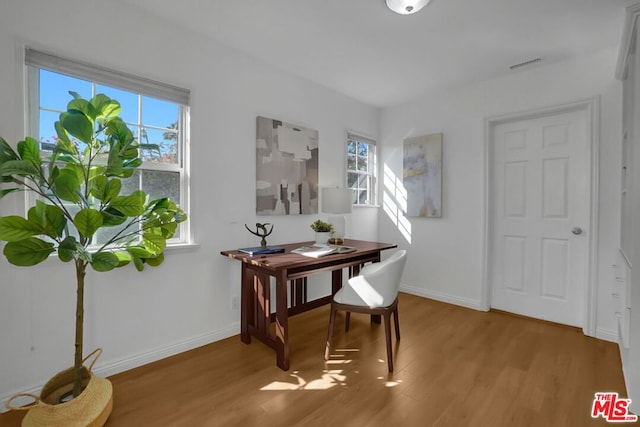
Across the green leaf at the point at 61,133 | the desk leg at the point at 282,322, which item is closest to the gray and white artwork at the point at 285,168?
the desk leg at the point at 282,322

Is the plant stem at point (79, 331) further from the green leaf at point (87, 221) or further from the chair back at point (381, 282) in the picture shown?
the chair back at point (381, 282)

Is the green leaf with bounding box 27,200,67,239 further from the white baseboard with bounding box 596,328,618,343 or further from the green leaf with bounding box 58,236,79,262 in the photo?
the white baseboard with bounding box 596,328,618,343

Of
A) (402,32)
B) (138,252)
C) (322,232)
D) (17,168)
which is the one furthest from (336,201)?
(17,168)

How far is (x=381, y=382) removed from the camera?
6.59ft

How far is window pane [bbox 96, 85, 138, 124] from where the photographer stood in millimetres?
2143

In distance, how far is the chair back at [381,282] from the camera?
2.18 metres

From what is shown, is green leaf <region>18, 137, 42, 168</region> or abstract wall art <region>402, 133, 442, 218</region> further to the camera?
abstract wall art <region>402, 133, 442, 218</region>

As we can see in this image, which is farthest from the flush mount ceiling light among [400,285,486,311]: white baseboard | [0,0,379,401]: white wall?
[400,285,486,311]: white baseboard

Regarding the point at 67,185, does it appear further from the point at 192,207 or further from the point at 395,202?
the point at 395,202

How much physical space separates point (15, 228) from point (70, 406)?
906mm

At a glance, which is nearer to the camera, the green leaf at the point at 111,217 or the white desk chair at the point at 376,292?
the green leaf at the point at 111,217

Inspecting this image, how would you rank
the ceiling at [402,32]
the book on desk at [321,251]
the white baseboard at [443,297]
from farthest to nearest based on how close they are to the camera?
1. the white baseboard at [443,297]
2. the book on desk at [321,251]
3. the ceiling at [402,32]

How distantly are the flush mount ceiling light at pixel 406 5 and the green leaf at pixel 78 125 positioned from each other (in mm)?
1996

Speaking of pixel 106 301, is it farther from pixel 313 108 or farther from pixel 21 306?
pixel 313 108
